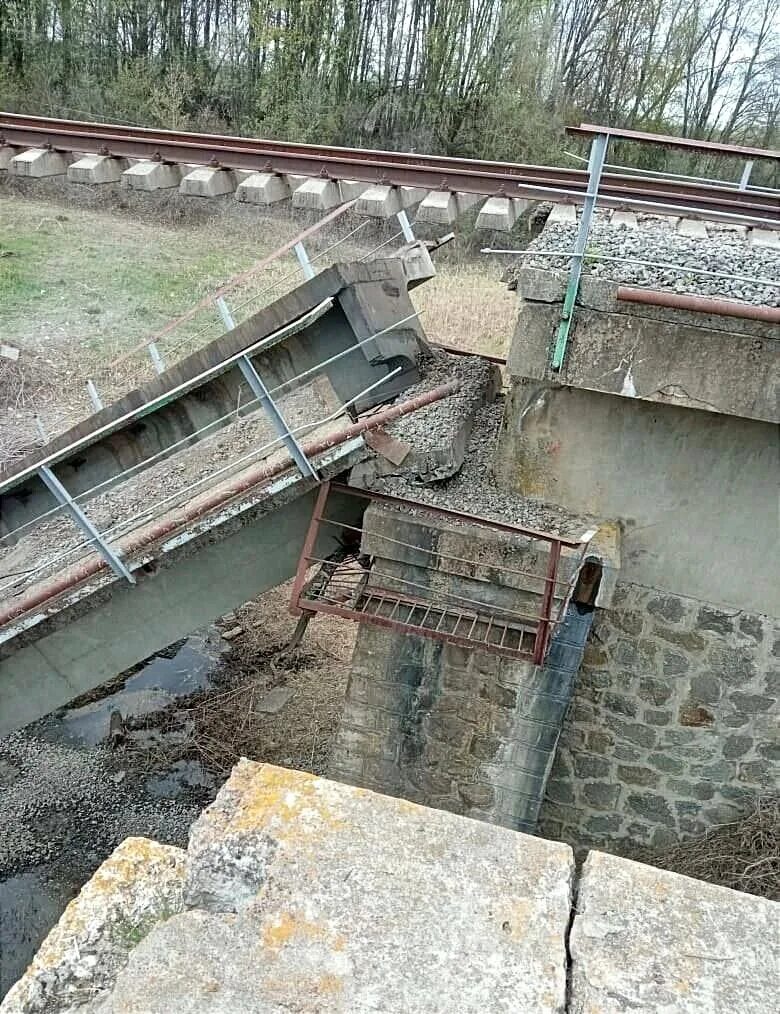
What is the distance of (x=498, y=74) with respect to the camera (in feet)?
74.5

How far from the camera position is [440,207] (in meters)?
7.66

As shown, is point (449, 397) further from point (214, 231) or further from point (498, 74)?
point (498, 74)

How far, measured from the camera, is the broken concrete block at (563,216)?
5559 mm

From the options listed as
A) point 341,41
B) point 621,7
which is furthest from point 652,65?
point 341,41

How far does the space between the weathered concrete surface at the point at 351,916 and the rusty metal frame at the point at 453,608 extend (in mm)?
2460

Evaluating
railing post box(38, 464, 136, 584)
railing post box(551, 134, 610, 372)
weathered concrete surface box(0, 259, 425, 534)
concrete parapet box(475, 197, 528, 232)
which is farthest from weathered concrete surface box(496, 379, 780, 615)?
concrete parapet box(475, 197, 528, 232)

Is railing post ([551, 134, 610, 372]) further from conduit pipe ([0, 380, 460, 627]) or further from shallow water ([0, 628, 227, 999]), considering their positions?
shallow water ([0, 628, 227, 999])

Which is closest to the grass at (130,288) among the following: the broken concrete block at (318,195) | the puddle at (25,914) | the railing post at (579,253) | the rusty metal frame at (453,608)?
the broken concrete block at (318,195)

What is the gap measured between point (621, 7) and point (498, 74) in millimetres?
4059

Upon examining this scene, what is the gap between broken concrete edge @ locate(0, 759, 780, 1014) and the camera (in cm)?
163

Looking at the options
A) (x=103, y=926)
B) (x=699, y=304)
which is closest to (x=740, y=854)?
(x=699, y=304)

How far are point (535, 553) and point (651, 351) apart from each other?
1263mm

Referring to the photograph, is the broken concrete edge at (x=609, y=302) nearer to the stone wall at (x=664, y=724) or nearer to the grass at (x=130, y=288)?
the stone wall at (x=664, y=724)

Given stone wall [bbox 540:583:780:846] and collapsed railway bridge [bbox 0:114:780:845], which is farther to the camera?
stone wall [bbox 540:583:780:846]
